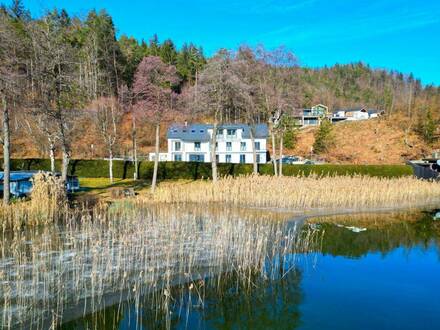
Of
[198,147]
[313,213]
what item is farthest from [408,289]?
[198,147]

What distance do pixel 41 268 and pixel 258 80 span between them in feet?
73.7

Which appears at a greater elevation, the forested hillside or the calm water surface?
the forested hillside

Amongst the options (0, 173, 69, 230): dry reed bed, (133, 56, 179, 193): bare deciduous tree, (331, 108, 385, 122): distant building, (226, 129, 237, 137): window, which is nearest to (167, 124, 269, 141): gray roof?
(226, 129, 237, 137): window

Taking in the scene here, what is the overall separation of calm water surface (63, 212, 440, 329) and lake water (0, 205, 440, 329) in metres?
0.02

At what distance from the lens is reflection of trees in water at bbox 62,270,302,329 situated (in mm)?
5301

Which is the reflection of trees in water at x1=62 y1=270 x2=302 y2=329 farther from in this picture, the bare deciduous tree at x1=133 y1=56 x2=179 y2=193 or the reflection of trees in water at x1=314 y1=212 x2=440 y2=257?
the bare deciduous tree at x1=133 y1=56 x2=179 y2=193

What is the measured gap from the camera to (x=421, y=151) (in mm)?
46812

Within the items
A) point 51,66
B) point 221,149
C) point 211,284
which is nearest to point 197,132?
point 221,149

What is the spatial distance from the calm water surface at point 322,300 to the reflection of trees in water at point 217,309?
0.04 ft

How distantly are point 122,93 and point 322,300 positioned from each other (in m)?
29.2

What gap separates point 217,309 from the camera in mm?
5801

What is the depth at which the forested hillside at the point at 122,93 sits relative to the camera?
13.5 metres

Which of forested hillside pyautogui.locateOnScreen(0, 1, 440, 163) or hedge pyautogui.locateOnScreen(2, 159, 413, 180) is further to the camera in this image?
hedge pyautogui.locateOnScreen(2, 159, 413, 180)

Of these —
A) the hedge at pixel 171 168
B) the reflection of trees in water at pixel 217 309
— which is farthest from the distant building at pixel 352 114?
the reflection of trees in water at pixel 217 309
